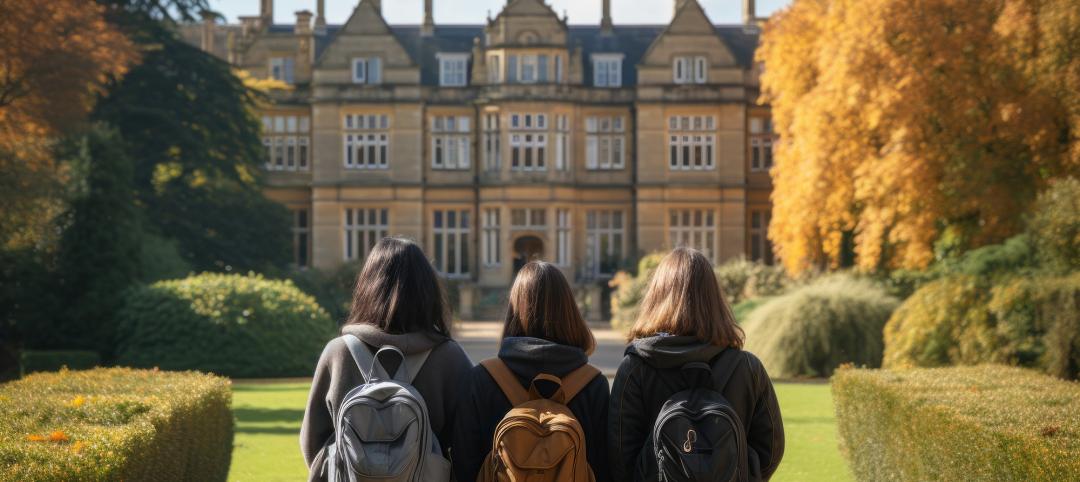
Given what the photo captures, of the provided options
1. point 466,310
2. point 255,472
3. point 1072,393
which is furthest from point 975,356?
point 466,310

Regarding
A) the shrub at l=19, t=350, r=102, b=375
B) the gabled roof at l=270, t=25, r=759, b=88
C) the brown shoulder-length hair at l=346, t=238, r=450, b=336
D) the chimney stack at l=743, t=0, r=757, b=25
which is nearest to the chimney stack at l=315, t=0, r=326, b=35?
the gabled roof at l=270, t=25, r=759, b=88

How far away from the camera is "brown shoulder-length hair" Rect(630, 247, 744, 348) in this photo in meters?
5.16

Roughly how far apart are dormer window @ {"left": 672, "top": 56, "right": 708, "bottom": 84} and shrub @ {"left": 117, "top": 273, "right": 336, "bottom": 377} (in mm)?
18627

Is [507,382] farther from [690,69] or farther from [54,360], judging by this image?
[690,69]

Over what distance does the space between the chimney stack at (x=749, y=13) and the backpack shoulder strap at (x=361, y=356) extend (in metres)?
38.1

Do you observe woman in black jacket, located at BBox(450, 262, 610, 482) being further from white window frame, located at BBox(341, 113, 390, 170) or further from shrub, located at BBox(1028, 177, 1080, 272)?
white window frame, located at BBox(341, 113, 390, 170)

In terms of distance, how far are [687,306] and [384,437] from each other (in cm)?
111

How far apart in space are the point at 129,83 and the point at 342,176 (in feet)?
31.6

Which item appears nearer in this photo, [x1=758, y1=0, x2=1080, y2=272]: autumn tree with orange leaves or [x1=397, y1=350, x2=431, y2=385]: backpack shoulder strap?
[x1=397, y1=350, x2=431, y2=385]: backpack shoulder strap

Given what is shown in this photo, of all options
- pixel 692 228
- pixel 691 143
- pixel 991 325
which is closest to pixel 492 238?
pixel 692 228

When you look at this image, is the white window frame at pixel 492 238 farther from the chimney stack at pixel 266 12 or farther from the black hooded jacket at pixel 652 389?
the black hooded jacket at pixel 652 389

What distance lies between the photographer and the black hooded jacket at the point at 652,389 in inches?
202

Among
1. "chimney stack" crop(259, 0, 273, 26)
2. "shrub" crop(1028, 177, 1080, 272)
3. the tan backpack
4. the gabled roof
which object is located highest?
"chimney stack" crop(259, 0, 273, 26)

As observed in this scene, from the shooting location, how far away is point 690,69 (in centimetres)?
3862
